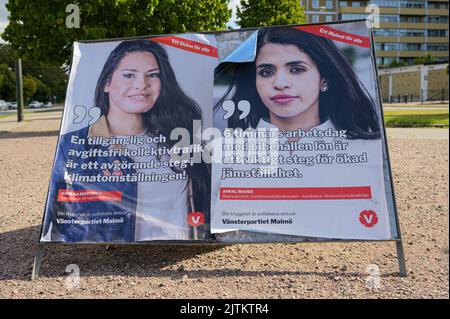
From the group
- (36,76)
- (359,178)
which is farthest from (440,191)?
(36,76)

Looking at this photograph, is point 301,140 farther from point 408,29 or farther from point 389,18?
point 408,29

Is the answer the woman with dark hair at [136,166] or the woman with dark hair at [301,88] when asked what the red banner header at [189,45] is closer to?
the woman with dark hair at [136,166]

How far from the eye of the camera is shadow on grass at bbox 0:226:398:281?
4227mm

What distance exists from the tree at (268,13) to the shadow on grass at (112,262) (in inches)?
1006

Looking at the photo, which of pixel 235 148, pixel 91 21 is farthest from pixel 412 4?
pixel 235 148

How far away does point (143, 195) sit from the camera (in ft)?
13.9

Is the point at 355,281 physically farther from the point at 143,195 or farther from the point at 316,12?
the point at 316,12

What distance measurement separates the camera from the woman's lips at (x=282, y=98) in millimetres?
4250

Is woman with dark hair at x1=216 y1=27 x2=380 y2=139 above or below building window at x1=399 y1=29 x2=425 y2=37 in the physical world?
below

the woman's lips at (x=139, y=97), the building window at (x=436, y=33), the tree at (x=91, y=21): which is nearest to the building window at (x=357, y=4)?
the building window at (x=436, y=33)

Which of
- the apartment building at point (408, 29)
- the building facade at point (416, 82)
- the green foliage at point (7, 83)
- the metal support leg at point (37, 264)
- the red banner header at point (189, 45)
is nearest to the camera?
the metal support leg at point (37, 264)

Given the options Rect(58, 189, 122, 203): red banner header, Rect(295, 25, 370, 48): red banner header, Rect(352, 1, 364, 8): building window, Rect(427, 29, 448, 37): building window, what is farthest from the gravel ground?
Rect(427, 29, 448, 37): building window

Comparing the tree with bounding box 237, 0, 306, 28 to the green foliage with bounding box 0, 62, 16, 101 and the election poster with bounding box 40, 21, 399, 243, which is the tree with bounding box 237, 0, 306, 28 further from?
the green foliage with bounding box 0, 62, 16, 101

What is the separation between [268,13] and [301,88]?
26421 mm
